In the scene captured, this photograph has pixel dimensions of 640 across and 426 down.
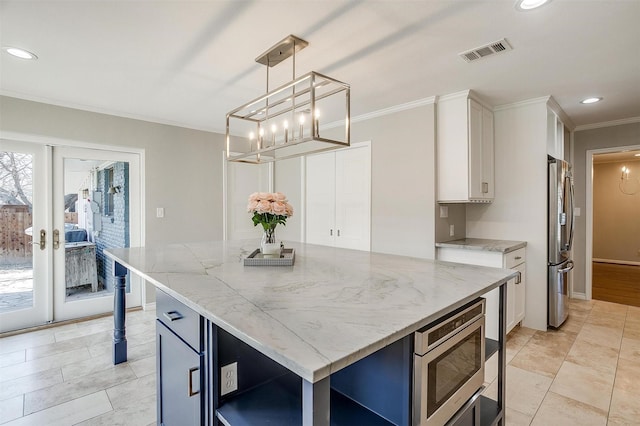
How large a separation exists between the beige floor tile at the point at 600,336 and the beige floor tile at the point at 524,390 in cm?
108

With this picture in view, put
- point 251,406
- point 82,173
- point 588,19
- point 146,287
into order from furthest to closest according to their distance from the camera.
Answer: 1. point 146,287
2. point 82,173
3. point 588,19
4. point 251,406

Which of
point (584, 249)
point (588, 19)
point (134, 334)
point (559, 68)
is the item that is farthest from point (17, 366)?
point (584, 249)

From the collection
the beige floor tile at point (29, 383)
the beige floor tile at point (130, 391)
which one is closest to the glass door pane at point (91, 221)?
the beige floor tile at point (29, 383)

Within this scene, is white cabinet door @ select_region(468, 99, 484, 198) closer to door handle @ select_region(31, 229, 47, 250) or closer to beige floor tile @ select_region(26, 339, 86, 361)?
beige floor tile @ select_region(26, 339, 86, 361)

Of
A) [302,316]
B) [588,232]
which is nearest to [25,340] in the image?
[302,316]

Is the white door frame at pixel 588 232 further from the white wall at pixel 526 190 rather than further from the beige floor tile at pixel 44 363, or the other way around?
the beige floor tile at pixel 44 363

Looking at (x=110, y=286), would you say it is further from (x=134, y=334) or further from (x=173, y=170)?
(x=173, y=170)

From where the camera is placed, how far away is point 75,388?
2.24 m

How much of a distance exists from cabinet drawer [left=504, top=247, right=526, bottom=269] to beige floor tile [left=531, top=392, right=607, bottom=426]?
1.11 metres

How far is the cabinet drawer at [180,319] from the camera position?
1266 millimetres

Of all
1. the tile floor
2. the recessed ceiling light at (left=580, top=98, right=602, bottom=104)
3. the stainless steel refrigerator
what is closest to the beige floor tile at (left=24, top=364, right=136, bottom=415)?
the tile floor

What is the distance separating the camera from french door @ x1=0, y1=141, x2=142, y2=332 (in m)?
3.21

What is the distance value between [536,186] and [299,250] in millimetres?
2576

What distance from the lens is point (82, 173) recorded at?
359cm
